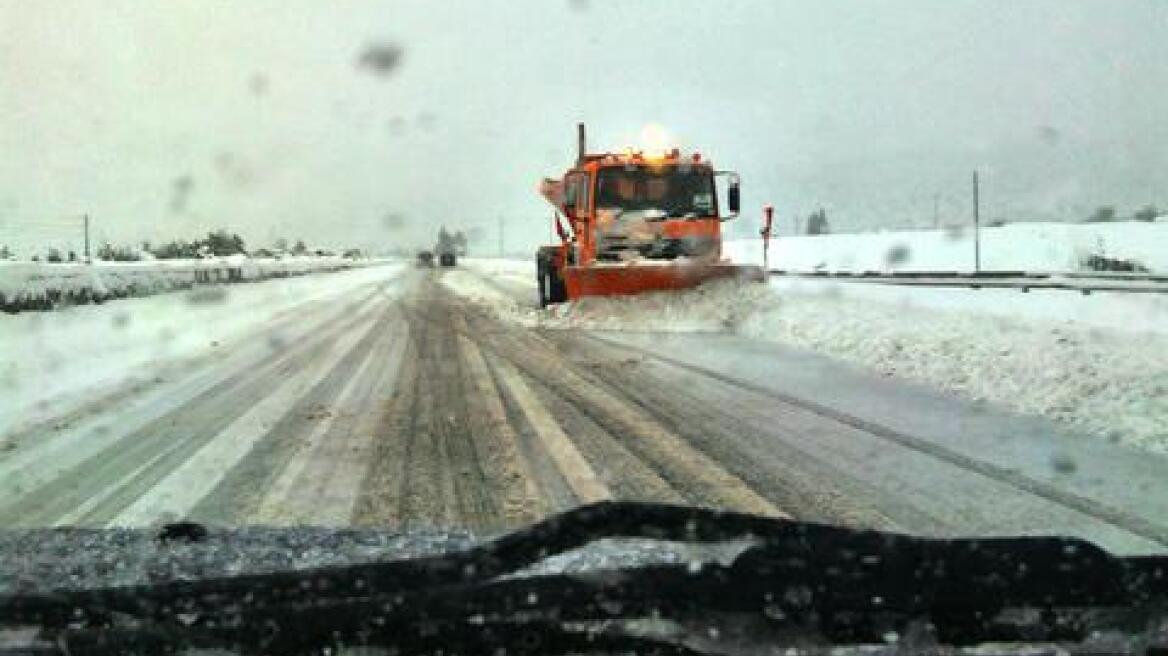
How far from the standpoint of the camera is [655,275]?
65.5 feet

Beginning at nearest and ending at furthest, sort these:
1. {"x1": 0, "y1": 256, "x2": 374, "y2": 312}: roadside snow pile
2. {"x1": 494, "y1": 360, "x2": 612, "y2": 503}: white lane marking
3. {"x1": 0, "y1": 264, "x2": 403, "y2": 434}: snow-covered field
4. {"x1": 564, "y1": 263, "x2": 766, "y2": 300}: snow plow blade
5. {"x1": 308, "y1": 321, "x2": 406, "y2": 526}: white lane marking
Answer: {"x1": 308, "y1": 321, "x2": 406, "y2": 526}: white lane marking < {"x1": 494, "y1": 360, "x2": 612, "y2": 503}: white lane marking < {"x1": 0, "y1": 264, "x2": 403, "y2": 434}: snow-covered field < {"x1": 564, "y1": 263, "x2": 766, "y2": 300}: snow plow blade < {"x1": 0, "y1": 256, "x2": 374, "y2": 312}: roadside snow pile

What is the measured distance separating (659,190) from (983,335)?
8874mm

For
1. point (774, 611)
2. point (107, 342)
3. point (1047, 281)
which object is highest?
point (1047, 281)

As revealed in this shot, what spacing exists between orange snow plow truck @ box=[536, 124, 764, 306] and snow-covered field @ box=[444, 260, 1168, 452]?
371 mm

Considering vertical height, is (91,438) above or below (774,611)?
below

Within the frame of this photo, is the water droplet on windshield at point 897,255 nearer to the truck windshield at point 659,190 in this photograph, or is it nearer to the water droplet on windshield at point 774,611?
the truck windshield at point 659,190

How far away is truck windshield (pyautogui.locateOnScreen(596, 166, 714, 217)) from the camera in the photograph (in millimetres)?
20703

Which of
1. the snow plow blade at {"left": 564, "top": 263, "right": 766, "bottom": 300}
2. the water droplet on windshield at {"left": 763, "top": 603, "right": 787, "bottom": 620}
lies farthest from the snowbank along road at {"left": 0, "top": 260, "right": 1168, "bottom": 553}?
the snow plow blade at {"left": 564, "top": 263, "right": 766, "bottom": 300}

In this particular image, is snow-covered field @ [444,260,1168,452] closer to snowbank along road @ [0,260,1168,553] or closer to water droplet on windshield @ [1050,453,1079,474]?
snowbank along road @ [0,260,1168,553]

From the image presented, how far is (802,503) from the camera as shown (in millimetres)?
5574

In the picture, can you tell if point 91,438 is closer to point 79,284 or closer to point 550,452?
point 550,452

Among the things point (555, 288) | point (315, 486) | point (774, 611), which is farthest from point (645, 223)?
point (774, 611)

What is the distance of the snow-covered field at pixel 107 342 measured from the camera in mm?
11391

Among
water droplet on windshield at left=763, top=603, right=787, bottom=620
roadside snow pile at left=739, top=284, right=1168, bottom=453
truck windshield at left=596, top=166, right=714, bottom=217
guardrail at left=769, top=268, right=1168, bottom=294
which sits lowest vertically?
Answer: roadside snow pile at left=739, top=284, right=1168, bottom=453
